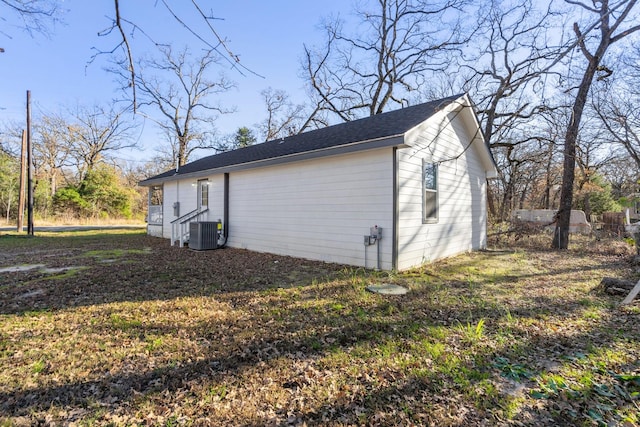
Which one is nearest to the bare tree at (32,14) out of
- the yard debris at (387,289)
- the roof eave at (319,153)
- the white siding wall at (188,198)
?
the roof eave at (319,153)

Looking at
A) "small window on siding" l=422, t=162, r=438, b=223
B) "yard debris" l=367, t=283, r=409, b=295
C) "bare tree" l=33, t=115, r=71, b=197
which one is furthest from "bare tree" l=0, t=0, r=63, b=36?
"bare tree" l=33, t=115, r=71, b=197

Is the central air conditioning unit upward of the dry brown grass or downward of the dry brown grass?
upward

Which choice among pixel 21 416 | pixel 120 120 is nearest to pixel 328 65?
pixel 120 120

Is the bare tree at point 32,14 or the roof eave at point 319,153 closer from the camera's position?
the bare tree at point 32,14

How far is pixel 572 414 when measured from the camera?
6.72 feet

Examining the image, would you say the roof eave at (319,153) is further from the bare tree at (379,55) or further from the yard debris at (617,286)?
the bare tree at (379,55)

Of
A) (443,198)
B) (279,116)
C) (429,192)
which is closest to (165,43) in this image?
(429,192)

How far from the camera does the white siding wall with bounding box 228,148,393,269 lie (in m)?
6.37

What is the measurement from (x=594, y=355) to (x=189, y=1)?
530cm

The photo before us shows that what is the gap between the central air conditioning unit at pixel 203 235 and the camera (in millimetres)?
9414

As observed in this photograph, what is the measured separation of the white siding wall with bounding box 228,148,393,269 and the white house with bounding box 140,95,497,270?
0.02 m

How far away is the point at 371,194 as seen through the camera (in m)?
6.45

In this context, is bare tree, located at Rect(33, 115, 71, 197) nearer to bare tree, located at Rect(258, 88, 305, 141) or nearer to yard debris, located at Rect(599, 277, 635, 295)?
bare tree, located at Rect(258, 88, 305, 141)

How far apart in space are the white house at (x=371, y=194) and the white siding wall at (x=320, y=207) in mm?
23
